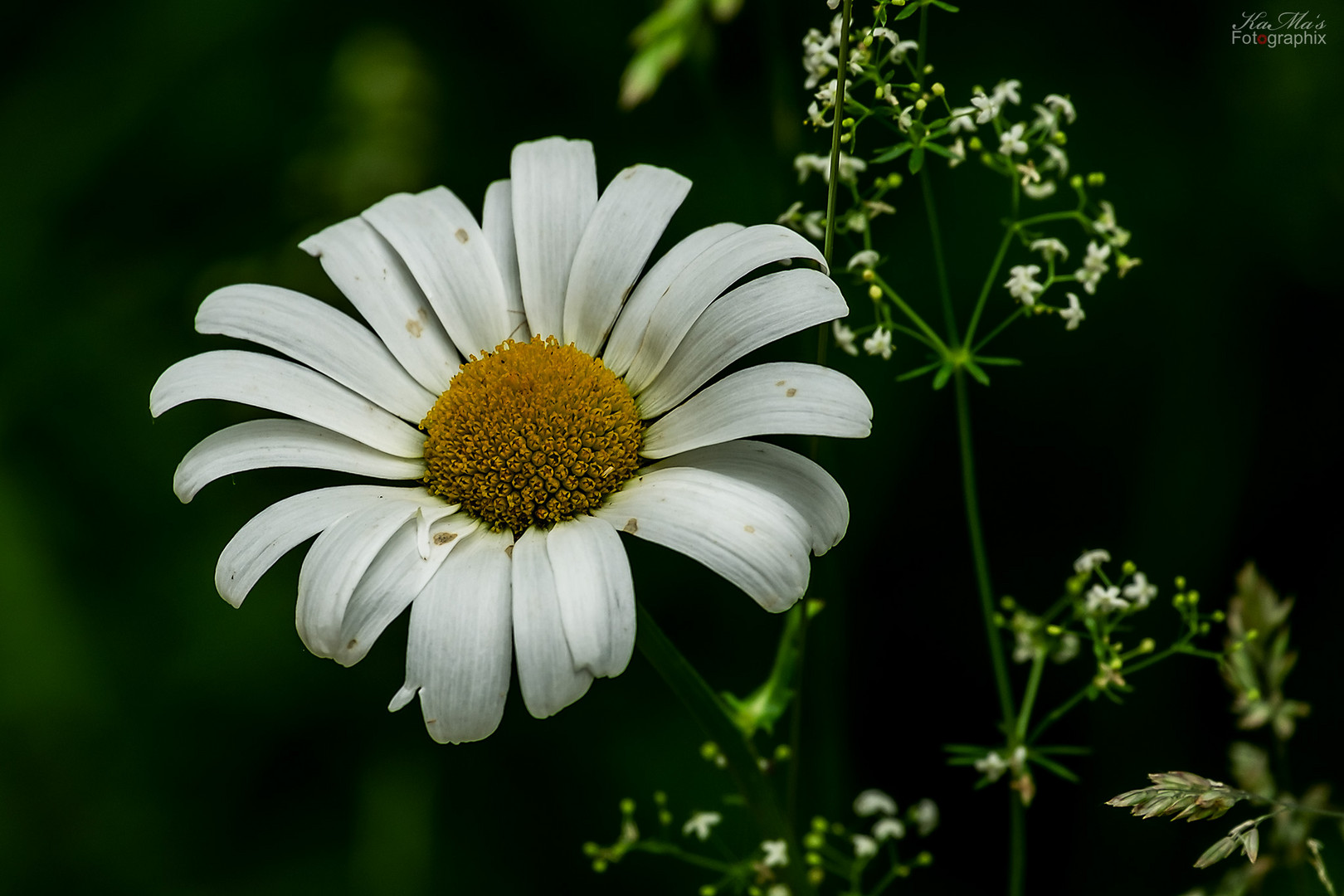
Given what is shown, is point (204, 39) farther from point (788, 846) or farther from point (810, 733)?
point (788, 846)

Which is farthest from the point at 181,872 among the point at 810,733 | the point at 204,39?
the point at 204,39

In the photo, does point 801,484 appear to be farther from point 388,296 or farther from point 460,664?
point 388,296

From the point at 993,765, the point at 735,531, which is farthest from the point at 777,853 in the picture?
the point at 735,531

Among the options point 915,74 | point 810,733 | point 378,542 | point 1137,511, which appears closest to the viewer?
point 378,542

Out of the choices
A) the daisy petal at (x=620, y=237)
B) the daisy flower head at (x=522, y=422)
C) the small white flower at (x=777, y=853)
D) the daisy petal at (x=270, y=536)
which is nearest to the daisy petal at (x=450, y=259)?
the daisy flower head at (x=522, y=422)

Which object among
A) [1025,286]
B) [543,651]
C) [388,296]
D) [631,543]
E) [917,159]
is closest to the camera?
[543,651]

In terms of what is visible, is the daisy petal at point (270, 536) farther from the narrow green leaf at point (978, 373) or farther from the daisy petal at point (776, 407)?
the narrow green leaf at point (978, 373)

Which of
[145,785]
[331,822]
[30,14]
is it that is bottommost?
[331,822]
